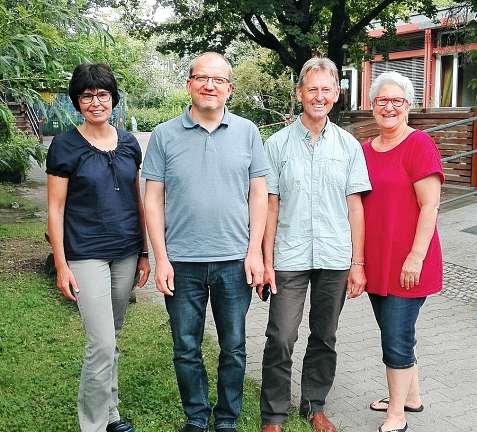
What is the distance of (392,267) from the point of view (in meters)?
3.21

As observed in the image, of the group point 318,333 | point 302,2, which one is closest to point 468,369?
point 318,333

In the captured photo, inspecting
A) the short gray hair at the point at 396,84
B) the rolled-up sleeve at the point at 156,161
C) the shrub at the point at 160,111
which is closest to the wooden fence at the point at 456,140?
the short gray hair at the point at 396,84

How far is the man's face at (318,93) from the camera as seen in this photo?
3146 mm

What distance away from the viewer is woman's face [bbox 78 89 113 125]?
304 cm

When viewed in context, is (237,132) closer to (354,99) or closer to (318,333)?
(318,333)

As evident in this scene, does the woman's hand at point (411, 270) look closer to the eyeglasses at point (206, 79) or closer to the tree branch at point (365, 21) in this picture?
the eyeglasses at point (206, 79)

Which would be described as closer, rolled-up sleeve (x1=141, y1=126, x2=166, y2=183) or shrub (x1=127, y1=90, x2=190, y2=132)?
rolled-up sleeve (x1=141, y1=126, x2=166, y2=183)

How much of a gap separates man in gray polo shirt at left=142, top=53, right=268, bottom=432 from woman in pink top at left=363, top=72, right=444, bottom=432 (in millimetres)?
588

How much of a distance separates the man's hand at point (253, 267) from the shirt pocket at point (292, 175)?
1.18ft

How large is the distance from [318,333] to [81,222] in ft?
4.51

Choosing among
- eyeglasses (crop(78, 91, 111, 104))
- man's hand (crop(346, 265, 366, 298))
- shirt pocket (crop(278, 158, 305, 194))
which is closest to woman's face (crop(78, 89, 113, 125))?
eyeglasses (crop(78, 91, 111, 104))

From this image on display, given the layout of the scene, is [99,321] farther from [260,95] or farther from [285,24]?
[260,95]

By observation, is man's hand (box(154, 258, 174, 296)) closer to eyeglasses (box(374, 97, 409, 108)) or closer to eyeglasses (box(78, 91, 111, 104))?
eyeglasses (box(78, 91, 111, 104))

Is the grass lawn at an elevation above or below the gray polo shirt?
below
